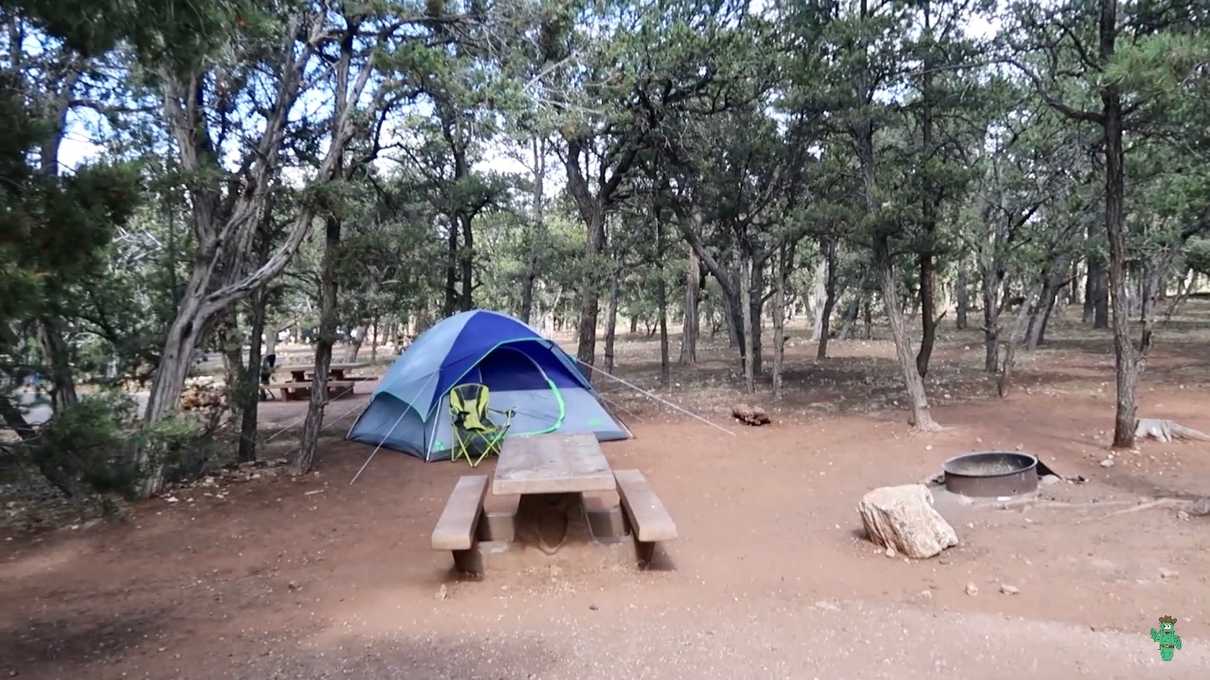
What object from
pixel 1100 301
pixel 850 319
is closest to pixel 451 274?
pixel 850 319

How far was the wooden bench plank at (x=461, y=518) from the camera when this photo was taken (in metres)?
4.13

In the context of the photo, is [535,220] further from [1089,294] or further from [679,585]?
[1089,294]

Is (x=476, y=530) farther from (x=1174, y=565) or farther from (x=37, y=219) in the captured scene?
(x=1174, y=565)

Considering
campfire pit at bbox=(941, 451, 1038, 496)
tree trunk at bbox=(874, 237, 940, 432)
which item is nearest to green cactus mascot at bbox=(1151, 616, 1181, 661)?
campfire pit at bbox=(941, 451, 1038, 496)

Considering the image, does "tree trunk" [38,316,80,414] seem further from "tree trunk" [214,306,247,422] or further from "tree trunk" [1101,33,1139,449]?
"tree trunk" [1101,33,1139,449]

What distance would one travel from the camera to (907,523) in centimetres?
471

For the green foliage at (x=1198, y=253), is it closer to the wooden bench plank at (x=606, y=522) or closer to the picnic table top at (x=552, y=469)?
the wooden bench plank at (x=606, y=522)

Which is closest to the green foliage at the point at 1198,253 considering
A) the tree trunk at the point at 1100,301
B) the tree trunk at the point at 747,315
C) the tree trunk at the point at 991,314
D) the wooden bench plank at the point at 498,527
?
the tree trunk at the point at 991,314

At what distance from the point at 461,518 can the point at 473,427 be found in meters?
3.89

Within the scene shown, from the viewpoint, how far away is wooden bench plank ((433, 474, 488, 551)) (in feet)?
13.5

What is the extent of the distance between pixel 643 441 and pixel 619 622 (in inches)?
220

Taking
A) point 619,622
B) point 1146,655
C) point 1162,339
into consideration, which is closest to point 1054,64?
point 1146,655

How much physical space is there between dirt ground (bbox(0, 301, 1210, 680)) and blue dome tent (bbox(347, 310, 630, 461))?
2.94 ft

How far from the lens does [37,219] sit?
2.82 meters
